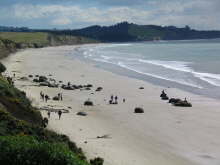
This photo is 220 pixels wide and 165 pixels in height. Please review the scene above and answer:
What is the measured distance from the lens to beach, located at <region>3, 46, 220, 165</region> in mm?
22078

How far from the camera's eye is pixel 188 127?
94.4 feet

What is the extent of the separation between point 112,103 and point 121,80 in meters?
18.7

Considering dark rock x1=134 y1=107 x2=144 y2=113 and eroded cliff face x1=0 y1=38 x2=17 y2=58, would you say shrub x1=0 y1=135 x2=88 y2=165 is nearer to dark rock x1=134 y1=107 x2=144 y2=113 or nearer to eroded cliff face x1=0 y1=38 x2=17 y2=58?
dark rock x1=134 y1=107 x2=144 y2=113

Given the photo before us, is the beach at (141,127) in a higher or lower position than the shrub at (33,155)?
lower

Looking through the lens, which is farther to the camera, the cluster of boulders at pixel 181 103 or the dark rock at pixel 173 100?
the dark rock at pixel 173 100

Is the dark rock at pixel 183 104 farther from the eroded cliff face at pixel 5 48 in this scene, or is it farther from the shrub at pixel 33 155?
the eroded cliff face at pixel 5 48

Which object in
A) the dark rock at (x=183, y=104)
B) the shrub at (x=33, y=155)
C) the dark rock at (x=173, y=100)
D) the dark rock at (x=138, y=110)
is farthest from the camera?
the dark rock at (x=173, y=100)

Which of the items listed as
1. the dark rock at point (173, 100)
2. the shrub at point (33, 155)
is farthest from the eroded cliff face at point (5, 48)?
the shrub at point (33, 155)

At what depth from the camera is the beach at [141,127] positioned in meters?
22.1

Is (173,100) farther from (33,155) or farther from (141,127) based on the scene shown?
(33,155)

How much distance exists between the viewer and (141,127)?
28812mm

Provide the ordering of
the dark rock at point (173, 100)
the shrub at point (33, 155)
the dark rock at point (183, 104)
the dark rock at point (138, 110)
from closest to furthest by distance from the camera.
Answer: the shrub at point (33, 155)
the dark rock at point (138, 110)
the dark rock at point (183, 104)
the dark rock at point (173, 100)

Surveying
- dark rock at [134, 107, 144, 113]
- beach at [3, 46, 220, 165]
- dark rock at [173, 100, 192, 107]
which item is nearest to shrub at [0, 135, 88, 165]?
beach at [3, 46, 220, 165]

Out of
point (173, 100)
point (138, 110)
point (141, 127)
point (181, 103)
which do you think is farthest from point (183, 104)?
point (141, 127)
